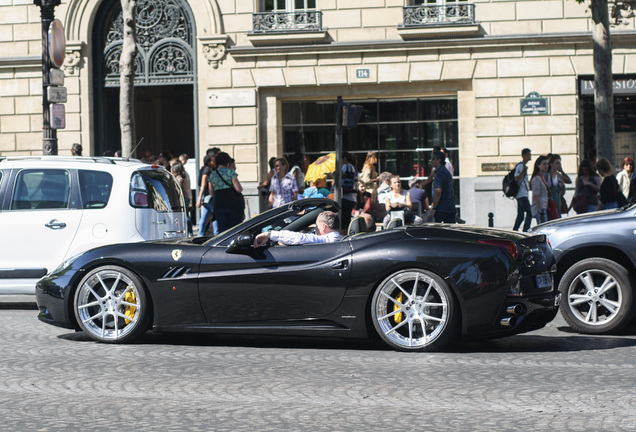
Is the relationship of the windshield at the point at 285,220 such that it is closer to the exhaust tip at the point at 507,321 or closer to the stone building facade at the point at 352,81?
the exhaust tip at the point at 507,321

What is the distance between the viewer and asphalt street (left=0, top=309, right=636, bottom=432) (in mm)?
5535

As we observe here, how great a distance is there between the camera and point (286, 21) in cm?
2286

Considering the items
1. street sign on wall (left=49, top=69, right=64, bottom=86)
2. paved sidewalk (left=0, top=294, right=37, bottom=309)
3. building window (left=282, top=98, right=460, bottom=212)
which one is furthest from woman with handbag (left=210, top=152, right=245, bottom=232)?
building window (left=282, top=98, right=460, bottom=212)

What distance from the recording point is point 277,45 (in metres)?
22.8

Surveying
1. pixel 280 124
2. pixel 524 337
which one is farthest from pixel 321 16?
pixel 524 337

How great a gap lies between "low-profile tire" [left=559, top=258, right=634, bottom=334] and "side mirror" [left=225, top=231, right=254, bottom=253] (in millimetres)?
2808

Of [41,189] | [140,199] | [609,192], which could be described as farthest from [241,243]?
[609,192]

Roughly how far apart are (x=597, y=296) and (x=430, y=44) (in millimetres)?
13956

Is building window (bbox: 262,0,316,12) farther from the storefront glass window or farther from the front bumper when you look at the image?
the front bumper

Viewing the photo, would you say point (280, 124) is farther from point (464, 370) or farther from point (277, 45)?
point (464, 370)

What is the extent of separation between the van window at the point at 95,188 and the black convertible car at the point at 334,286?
210cm

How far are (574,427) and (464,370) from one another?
1.77 meters

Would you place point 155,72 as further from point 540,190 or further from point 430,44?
point 540,190

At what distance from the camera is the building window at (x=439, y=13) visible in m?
22.1
